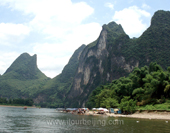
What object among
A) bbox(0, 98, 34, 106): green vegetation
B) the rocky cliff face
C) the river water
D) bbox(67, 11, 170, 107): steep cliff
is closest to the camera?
the river water

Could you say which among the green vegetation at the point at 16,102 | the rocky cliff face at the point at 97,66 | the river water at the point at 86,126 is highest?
the rocky cliff face at the point at 97,66

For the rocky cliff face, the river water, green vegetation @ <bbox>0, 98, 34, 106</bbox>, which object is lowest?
green vegetation @ <bbox>0, 98, 34, 106</bbox>

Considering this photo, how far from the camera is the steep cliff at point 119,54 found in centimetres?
10256

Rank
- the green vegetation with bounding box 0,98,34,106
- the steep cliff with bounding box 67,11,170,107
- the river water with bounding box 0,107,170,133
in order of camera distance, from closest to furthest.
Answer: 1. the river water with bounding box 0,107,170,133
2. the steep cliff with bounding box 67,11,170,107
3. the green vegetation with bounding box 0,98,34,106

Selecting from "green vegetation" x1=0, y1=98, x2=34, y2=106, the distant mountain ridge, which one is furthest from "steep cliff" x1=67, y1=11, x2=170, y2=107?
"green vegetation" x1=0, y1=98, x2=34, y2=106

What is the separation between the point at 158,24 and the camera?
110 metres

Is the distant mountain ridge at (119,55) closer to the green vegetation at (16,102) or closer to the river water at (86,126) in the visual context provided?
the green vegetation at (16,102)

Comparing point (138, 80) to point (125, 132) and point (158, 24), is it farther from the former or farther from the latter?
point (158, 24)

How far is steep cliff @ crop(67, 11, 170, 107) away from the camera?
10256 cm

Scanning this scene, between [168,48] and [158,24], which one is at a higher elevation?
[158,24]

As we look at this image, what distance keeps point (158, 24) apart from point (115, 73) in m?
40.3

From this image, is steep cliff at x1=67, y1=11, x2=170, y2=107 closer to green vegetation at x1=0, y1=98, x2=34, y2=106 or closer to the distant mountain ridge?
the distant mountain ridge

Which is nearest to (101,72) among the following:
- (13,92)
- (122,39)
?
(122,39)

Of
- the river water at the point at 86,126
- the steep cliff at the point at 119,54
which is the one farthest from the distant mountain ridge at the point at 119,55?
the river water at the point at 86,126
